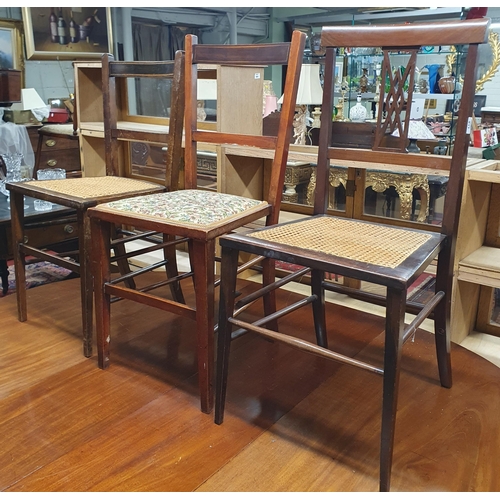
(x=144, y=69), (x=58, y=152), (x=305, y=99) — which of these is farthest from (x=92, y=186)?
(x=58, y=152)

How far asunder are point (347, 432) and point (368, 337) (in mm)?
540

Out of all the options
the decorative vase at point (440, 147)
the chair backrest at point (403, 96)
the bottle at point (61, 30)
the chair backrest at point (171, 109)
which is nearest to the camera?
the chair backrest at point (403, 96)

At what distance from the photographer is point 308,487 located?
113 cm

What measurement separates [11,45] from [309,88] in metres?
3.16

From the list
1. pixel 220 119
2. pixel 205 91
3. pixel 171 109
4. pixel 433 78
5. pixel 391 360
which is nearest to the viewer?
pixel 391 360

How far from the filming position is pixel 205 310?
134 cm

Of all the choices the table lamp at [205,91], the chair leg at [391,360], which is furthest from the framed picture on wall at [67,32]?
the chair leg at [391,360]

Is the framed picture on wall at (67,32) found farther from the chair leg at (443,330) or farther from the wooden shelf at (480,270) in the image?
the chair leg at (443,330)

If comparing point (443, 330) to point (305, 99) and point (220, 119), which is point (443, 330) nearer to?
point (220, 119)

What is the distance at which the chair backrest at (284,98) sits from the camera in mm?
1461

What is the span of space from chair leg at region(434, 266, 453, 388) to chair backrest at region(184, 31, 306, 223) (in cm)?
50

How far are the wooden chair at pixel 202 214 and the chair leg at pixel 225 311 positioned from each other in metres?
0.06

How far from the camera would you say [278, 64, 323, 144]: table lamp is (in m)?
2.72

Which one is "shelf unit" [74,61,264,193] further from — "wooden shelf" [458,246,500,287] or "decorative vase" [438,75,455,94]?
"decorative vase" [438,75,455,94]
